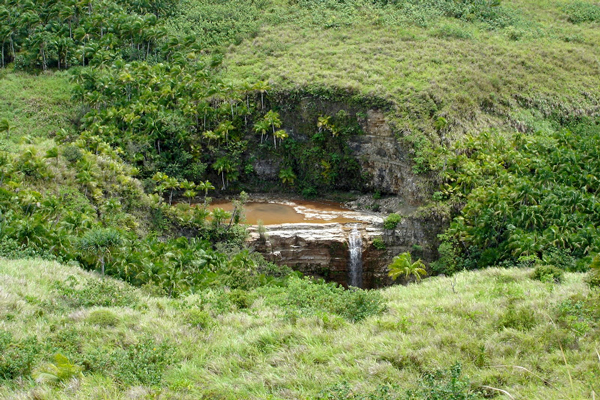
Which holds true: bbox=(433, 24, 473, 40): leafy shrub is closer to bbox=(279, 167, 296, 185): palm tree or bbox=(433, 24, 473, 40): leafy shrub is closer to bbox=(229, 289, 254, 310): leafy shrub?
bbox=(279, 167, 296, 185): palm tree

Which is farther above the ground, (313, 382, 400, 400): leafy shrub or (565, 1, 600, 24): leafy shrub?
(565, 1, 600, 24): leafy shrub

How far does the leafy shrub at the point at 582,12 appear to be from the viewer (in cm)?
6588

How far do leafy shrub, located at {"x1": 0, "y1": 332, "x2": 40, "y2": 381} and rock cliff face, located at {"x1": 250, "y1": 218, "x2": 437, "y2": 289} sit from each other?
2418cm

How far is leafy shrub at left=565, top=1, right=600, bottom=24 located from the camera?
65.9 m

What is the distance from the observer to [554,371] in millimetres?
13211

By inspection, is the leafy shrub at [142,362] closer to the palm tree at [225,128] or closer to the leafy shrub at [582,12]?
the palm tree at [225,128]

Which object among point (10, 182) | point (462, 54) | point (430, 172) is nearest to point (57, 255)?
point (10, 182)

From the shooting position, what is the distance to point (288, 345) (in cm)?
1614

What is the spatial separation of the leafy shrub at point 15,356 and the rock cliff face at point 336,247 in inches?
952

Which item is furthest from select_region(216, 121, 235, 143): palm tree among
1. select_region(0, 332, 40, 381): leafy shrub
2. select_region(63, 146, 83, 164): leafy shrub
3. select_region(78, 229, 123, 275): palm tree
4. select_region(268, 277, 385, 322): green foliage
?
select_region(0, 332, 40, 381): leafy shrub

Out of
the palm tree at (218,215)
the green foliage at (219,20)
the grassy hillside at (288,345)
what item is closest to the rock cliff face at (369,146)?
the palm tree at (218,215)

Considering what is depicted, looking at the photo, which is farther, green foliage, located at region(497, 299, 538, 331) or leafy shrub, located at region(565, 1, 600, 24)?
leafy shrub, located at region(565, 1, 600, 24)

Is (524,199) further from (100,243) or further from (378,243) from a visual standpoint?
(100,243)

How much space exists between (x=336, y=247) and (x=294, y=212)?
19.6ft
